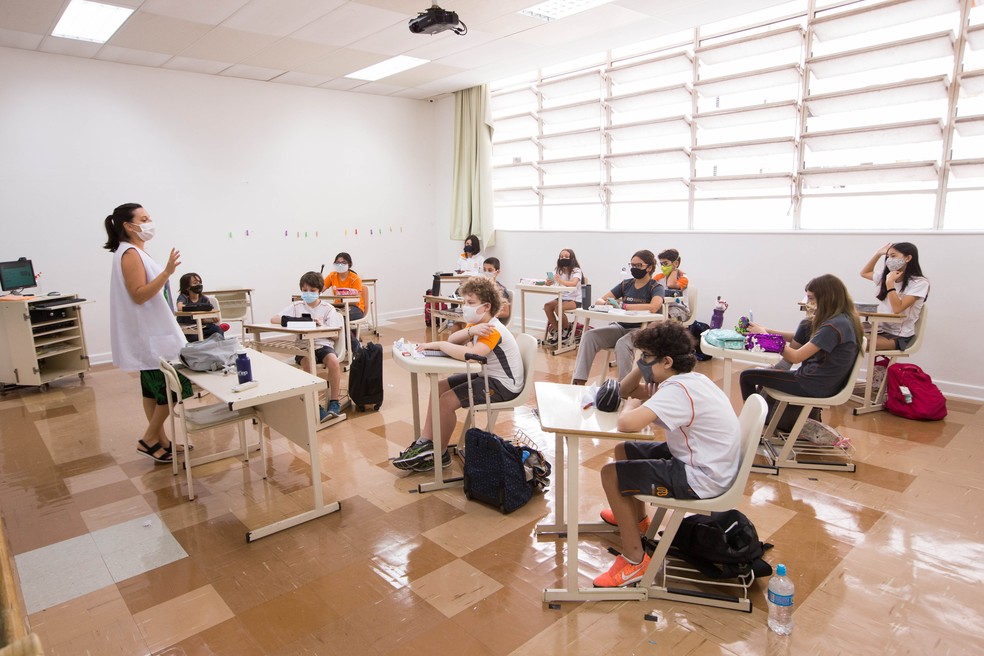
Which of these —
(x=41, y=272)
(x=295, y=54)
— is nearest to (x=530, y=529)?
(x=295, y=54)

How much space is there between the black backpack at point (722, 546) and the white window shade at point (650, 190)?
4763 millimetres

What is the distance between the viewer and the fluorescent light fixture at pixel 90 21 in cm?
465

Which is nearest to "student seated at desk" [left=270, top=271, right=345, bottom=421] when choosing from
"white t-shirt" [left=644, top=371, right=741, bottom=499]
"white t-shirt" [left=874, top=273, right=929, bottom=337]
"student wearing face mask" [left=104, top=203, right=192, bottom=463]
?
"student wearing face mask" [left=104, top=203, right=192, bottom=463]

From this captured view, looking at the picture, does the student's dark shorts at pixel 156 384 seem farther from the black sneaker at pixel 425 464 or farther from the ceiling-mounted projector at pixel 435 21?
the ceiling-mounted projector at pixel 435 21

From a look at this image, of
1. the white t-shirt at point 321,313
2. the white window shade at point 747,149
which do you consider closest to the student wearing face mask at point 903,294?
the white window shade at point 747,149

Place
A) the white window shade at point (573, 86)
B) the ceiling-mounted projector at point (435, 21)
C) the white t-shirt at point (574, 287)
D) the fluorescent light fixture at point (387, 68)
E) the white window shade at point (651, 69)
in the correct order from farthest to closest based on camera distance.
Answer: the white window shade at point (573, 86)
the white t-shirt at point (574, 287)
the fluorescent light fixture at point (387, 68)
the white window shade at point (651, 69)
the ceiling-mounted projector at point (435, 21)

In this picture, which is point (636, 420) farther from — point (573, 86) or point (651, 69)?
point (573, 86)

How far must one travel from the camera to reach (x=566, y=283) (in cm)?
672

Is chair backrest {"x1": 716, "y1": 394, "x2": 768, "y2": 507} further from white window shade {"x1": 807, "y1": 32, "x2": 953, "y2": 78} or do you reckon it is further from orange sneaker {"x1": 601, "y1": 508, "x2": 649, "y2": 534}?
white window shade {"x1": 807, "y1": 32, "x2": 953, "y2": 78}

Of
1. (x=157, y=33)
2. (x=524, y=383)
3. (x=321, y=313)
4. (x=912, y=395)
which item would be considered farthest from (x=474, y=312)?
(x=157, y=33)

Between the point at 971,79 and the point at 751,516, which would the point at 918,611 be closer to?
the point at 751,516

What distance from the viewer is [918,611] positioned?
7.17ft

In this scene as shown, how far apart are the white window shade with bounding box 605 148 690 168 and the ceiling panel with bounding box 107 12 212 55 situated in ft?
14.3

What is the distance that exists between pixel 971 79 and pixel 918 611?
171 inches
